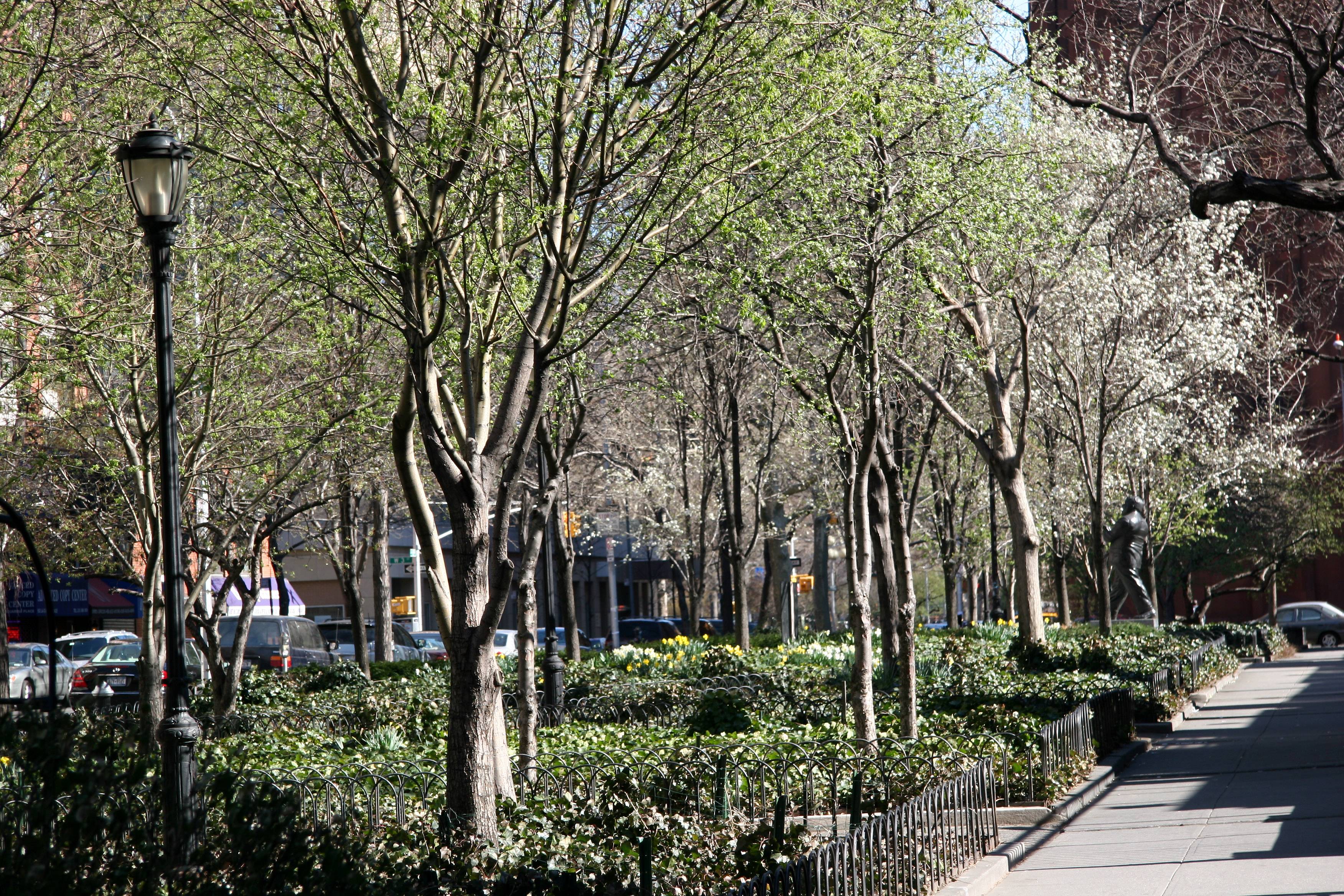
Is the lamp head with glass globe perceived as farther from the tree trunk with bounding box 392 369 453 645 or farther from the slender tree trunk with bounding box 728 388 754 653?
the slender tree trunk with bounding box 728 388 754 653

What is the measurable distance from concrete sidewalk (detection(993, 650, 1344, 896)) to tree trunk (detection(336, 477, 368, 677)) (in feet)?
42.9

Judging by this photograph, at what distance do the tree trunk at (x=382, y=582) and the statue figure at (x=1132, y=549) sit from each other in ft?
56.2

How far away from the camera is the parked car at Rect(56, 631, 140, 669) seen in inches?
1067

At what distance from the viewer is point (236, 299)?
44.7 feet

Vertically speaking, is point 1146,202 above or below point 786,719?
above

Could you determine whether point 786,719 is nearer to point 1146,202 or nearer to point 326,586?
point 1146,202

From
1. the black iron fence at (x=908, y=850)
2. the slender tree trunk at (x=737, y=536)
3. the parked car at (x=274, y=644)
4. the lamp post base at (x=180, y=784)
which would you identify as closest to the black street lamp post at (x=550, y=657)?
the slender tree trunk at (x=737, y=536)

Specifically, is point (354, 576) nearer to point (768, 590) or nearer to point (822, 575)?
point (822, 575)

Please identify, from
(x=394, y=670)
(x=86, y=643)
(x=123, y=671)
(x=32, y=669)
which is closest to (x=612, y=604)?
(x=86, y=643)

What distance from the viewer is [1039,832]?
10.0m

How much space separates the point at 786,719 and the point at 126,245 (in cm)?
880

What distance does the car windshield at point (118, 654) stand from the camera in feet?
87.6

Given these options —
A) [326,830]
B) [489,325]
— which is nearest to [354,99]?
[489,325]

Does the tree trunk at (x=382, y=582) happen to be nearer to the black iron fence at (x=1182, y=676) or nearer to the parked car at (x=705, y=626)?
the black iron fence at (x=1182, y=676)
